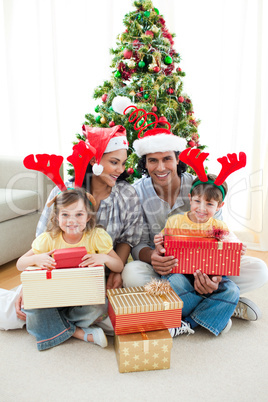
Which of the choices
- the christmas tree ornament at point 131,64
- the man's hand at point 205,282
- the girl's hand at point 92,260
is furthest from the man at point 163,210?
the christmas tree ornament at point 131,64

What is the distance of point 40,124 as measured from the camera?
3.77 meters

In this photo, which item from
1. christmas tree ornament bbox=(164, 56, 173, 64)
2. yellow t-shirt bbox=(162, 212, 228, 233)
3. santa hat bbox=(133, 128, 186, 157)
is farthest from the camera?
christmas tree ornament bbox=(164, 56, 173, 64)

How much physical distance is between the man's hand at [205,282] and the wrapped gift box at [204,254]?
1.0 inches

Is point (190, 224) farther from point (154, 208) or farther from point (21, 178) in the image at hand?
point (21, 178)

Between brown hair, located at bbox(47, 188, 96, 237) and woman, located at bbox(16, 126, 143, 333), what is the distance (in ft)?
0.56

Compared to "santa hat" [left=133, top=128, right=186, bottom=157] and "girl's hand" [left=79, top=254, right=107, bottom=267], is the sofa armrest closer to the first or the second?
"santa hat" [left=133, top=128, right=186, bottom=157]

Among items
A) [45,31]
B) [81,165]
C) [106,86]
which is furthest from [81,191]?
[45,31]

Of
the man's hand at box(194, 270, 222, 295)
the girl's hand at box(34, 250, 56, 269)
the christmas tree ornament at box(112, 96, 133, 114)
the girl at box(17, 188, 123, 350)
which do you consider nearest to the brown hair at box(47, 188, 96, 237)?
the girl at box(17, 188, 123, 350)

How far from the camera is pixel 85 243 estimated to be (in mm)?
1671

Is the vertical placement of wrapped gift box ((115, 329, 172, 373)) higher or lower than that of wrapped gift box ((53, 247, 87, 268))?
lower

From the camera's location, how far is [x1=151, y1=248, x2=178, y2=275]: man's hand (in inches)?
65.4

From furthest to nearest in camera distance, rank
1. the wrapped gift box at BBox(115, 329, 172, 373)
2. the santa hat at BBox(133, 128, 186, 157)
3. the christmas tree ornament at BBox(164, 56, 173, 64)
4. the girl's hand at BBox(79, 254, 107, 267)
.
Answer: the christmas tree ornament at BBox(164, 56, 173, 64), the santa hat at BBox(133, 128, 186, 157), the girl's hand at BBox(79, 254, 107, 267), the wrapped gift box at BBox(115, 329, 172, 373)

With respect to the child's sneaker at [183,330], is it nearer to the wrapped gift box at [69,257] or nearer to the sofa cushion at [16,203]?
the wrapped gift box at [69,257]

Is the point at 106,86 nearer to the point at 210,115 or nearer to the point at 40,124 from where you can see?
the point at 210,115
